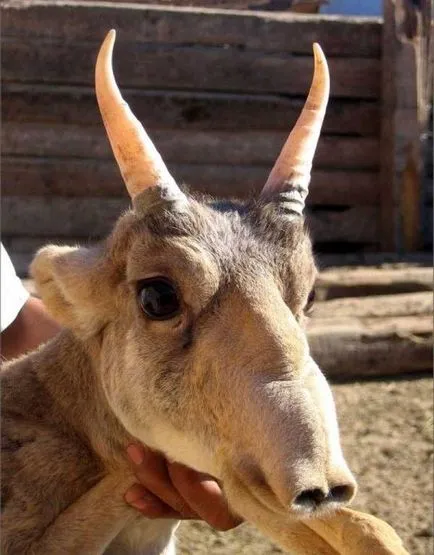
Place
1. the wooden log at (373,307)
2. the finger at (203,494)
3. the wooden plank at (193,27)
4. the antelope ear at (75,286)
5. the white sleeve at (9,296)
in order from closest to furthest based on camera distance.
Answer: the finger at (203,494) < the antelope ear at (75,286) < the white sleeve at (9,296) < the wooden log at (373,307) < the wooden plank at (193,27)

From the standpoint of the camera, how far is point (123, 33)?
9930 millimetres

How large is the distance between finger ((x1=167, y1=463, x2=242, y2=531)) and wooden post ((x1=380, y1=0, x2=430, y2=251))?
7.69 m

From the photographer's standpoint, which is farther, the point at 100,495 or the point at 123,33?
the point at 123,33

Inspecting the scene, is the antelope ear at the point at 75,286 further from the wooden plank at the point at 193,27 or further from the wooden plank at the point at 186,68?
the wooden plank at the point at 193,27

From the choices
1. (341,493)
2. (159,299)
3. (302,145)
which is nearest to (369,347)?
(302,145)

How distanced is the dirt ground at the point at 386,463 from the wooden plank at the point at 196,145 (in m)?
3.73

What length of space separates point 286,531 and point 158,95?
24.7ft

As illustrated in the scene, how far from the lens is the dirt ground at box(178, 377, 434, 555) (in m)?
5.04

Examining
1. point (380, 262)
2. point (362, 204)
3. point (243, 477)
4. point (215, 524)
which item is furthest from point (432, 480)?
point (362, 204)

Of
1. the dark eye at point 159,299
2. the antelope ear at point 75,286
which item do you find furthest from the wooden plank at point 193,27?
the dark eye at point 159,299

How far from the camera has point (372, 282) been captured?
8523mm

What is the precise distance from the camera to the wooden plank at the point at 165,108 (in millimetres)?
9938

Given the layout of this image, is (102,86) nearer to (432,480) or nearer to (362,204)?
(432,480)

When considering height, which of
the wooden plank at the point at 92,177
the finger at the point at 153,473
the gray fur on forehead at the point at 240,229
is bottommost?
the wooden plank at the point at 92,177
